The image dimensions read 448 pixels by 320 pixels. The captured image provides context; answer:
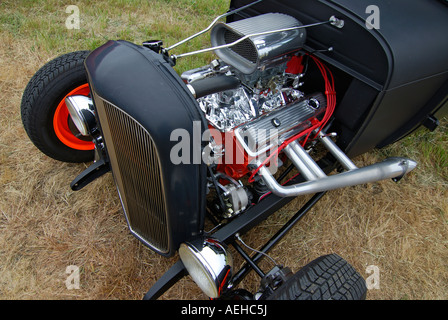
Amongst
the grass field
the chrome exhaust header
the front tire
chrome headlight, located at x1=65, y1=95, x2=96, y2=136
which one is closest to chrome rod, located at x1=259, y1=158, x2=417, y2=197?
the chrome exhaust header

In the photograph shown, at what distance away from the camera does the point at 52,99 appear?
1830 mm

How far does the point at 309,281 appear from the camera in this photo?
125cm

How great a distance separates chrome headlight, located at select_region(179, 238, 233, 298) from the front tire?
1.18 meters

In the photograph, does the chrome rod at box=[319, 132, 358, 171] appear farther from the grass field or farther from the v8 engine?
the grass field

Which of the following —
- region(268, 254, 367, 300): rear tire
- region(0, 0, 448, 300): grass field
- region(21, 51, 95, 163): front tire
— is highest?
region(21, 51, 95, 163): front tire

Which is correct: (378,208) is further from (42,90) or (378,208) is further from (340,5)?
(42,90)

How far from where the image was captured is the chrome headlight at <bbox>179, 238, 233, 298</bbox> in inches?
48.6

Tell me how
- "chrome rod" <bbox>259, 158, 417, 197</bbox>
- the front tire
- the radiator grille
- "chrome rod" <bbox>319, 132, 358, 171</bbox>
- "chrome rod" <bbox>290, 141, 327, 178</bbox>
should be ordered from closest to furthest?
the radiator grille
"chrome rod" <bbox>259, 158, 417, 197</bbox>
"chrome rod" <bbox>290, 141, 327, 178</bbox>
"chrome rod" <bbox>319, 132, 358, 171</bbox>
the front tire

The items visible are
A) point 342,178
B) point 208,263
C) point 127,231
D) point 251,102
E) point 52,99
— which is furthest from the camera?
point 127,231

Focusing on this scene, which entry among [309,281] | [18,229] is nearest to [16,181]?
[18,229]

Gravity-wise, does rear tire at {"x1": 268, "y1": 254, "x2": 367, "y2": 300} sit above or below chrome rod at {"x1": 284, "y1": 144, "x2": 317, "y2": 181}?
below

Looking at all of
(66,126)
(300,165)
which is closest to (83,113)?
(66,126)

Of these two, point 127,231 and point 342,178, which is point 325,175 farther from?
point 127,231

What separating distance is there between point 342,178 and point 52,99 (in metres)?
1.64
